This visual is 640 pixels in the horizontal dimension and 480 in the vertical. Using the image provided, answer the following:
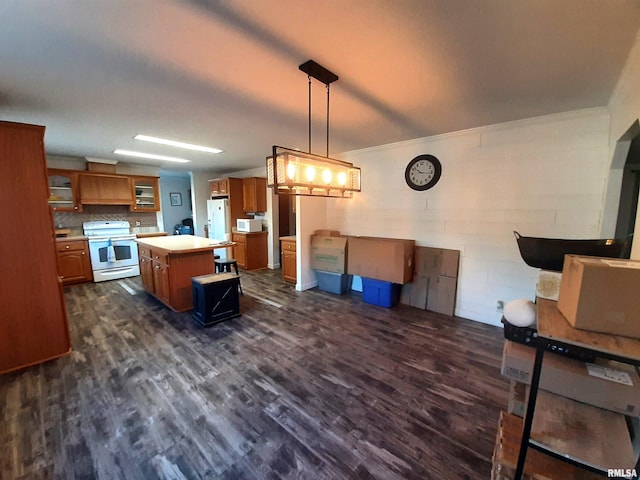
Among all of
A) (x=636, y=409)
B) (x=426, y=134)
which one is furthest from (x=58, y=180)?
(x=636, y=409)

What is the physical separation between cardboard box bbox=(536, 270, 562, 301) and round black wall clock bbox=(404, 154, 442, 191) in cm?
261

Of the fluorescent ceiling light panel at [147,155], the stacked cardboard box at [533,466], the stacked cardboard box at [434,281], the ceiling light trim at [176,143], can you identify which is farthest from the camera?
the fluorescent ceiling light panel at [147,155]

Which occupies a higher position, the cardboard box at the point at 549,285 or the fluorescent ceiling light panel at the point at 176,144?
the fluorescent ceiling light panel at the point at 176,144

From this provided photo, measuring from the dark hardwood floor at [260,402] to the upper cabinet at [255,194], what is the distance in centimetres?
355

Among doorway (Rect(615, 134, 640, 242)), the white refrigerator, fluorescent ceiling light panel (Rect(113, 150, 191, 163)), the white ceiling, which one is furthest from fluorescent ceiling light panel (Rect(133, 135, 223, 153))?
doorway (Rect(615, 134, 640, 242))

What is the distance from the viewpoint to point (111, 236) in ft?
17.1

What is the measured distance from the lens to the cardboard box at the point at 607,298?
91 cm

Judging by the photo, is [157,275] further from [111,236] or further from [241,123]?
[241,123]

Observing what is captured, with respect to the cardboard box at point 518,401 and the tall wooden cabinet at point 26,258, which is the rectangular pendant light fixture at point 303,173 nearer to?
the cardboard box at point 518,401

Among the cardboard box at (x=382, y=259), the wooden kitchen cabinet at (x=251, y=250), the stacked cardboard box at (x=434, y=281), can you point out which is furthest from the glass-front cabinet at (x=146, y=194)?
the stacked cardboard box at (x=434, y=281)

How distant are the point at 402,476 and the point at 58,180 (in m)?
7.11

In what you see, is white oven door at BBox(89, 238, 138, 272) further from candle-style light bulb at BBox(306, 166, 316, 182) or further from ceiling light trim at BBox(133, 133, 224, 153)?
candle-style light bulb at BBox(306, 166, 316, 182)

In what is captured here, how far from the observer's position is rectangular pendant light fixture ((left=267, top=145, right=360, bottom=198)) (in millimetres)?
2014

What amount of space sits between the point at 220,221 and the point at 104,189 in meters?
2.38
